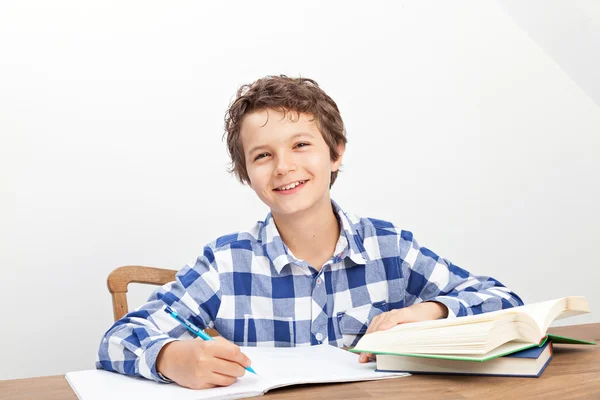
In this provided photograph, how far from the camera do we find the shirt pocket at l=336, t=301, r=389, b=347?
1244 millimetres

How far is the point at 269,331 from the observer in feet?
4.09

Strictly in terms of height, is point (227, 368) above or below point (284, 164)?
below

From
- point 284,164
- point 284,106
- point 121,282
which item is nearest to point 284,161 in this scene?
point 284,164

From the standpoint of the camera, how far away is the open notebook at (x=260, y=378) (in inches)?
31.3

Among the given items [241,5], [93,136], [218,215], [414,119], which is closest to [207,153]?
[218,215]

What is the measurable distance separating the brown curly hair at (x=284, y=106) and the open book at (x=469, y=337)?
0.55m

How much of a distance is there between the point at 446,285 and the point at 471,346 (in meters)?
0.50

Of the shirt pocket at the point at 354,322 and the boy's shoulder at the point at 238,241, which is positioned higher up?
the boy's shoulder at the point at 238,241

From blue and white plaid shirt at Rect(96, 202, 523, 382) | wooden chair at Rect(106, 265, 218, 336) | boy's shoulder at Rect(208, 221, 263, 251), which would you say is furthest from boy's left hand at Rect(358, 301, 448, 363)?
wooden chair at Rect(106, 265, 218, 336)

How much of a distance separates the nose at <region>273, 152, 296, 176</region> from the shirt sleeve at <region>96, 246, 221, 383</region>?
0.68 ft

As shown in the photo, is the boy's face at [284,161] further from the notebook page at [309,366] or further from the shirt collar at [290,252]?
the notebook page at [309,366]

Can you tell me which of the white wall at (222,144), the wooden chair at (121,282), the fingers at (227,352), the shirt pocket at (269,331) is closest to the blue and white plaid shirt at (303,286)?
the shirt pocket at (269,331)

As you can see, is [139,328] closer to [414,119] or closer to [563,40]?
[414,119]

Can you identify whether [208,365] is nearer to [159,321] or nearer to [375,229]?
[159,321]
